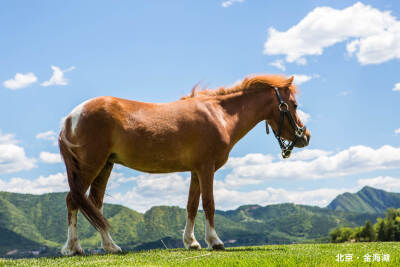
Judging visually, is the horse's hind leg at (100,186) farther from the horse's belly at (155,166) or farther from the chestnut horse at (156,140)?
the horse's belly at (155,166)

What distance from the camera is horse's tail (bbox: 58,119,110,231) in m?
8.08

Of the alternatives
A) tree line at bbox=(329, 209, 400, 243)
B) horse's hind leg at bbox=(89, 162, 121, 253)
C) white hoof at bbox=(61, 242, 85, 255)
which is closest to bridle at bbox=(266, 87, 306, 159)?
horse's hind leg at bbox=(89, 162, 121, 253)

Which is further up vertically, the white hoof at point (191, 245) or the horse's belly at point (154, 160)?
the horse's belly at point (154, 160)

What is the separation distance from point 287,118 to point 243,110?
116 centimetres

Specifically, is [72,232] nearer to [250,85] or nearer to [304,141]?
[250,85]

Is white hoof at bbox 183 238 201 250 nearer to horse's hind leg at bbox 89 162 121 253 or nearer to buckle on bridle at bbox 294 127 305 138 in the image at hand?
horse's hind leg at bbox 89 162 121 253

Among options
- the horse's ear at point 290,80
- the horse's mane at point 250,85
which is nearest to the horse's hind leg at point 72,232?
the horse's mane at point 250,85

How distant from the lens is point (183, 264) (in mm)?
6363

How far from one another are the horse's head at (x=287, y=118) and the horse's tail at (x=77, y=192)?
4.71 metres

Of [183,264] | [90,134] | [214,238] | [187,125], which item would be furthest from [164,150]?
[183,264]

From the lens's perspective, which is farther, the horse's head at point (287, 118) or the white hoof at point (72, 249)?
the horse's head at point (287, 118)

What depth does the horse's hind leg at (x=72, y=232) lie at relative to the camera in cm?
816

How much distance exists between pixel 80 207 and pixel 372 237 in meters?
94.9

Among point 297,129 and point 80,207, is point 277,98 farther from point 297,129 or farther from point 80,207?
point 80,207
